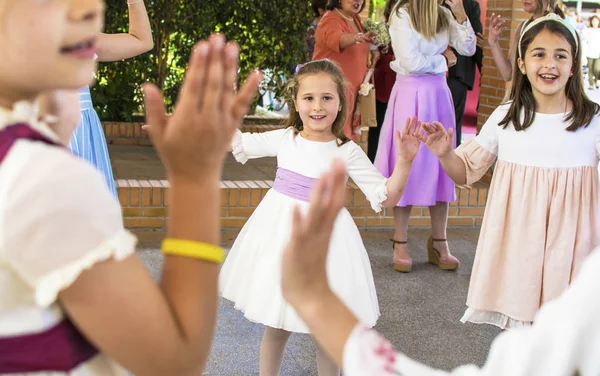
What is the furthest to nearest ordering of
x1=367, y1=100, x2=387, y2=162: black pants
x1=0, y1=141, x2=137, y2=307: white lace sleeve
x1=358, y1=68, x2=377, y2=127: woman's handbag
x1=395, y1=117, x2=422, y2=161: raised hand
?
x1=367, y1=100, x2=387, y2=162: black pants < x1=358, y1=68, x2=377, y2=127: woman's handbag < x1=395, y1=117, x2=422, y2=161: raised hand < x1=0, y1=141, x2=137, y2=307: white lace sleeve

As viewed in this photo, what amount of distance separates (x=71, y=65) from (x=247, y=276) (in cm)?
199

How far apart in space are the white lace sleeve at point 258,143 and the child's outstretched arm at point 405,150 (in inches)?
21.7

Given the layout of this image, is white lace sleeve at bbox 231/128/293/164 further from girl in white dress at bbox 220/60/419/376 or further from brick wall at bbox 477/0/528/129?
brick wall at bbox 477/0/528/129

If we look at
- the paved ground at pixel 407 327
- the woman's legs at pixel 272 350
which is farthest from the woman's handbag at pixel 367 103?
the woman's legs at pixel 272 350

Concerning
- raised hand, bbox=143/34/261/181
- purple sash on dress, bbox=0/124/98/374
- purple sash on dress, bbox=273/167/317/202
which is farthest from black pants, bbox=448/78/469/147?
purple sash on dress, bbox=0/124/98/374

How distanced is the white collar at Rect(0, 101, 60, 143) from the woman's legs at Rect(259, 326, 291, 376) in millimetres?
1964

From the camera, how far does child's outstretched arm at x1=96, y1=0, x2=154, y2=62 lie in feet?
10.1

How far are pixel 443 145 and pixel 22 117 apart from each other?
2.22 meters

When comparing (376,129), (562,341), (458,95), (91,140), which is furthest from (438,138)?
(376,129)

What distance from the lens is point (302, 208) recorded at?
9.80 feet

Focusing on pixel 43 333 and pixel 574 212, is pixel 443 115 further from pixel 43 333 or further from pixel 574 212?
pixel 43 333

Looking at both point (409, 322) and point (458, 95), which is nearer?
point (409, 322)

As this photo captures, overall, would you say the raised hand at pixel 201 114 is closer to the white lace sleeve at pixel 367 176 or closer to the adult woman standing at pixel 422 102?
the white lace sleeve at pixel 367 176

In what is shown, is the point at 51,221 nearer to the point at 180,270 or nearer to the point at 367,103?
the point at 180,270
